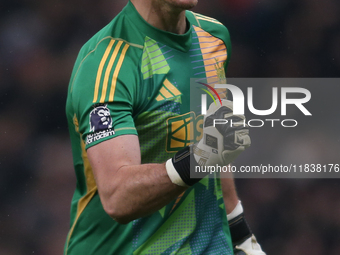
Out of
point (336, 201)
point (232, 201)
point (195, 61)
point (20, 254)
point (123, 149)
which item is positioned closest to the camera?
point (123, 149)

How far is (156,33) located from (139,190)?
2.18 feet

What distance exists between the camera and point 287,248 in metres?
4.25

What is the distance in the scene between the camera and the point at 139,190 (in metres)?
1.65

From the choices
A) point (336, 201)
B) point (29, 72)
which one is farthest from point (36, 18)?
point (336, 201)

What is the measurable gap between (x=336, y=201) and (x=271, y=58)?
1255 mm

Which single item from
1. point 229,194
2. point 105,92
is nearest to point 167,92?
point 105,92

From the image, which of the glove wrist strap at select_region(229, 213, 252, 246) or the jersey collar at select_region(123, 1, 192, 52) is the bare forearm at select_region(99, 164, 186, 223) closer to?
the jersey collar at select_region(123, 1, 192, 52)

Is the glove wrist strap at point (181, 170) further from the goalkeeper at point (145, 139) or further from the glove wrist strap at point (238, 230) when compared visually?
the glove wrist strap at point (238, 230)

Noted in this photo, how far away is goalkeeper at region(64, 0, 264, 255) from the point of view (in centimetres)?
167

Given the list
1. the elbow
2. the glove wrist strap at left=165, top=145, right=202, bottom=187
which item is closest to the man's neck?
the glove wrist strap at left=165, top=145, right=202, bottom=187

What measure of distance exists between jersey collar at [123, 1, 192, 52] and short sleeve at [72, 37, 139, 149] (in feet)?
0.44

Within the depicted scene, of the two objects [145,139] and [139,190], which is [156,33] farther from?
[139,190]

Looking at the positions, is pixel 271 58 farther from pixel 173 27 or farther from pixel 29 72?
pixel 173 27

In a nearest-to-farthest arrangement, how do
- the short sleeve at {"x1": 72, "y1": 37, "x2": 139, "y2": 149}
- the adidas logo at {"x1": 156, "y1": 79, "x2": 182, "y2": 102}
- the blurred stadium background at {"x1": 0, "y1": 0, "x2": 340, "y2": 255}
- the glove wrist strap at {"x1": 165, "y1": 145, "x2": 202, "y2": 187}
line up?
the glove wrist strap at {"x1": 165, "y1": 145, "x2": 202, "y2": 187} < the short sleeve at {"x1": 72, "y1": 37, "x2": 139, "y2": 149} < the adidas logo at {"x1": 156, "y1": 79, "x2": 182, "y2": 102} < the blurred stadium background at {"x1": 0, "y1": 0, "x2": 340, "y2": 255}
